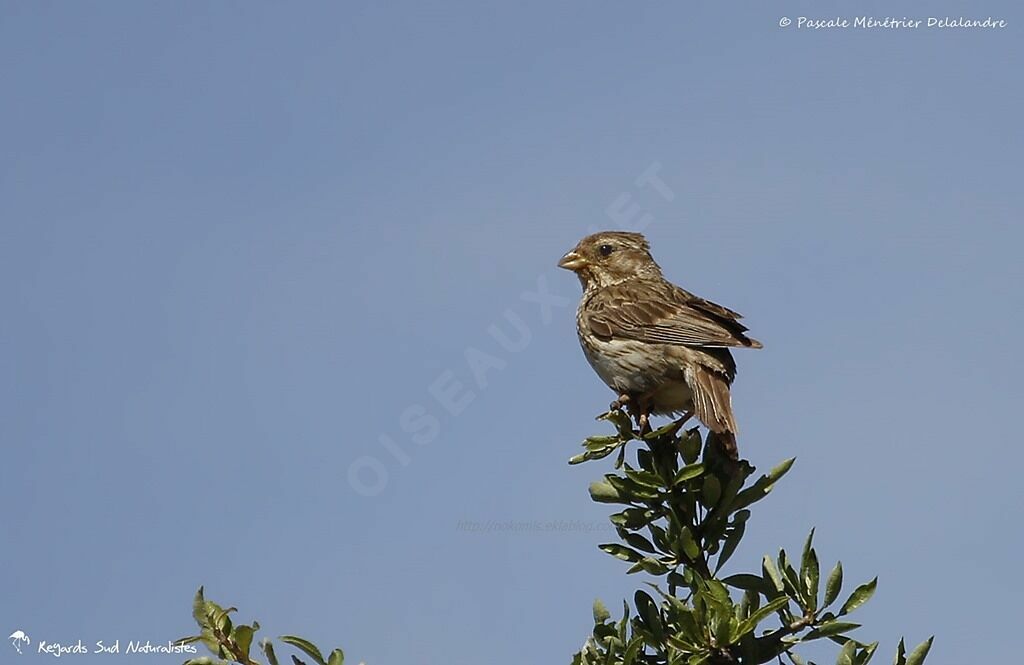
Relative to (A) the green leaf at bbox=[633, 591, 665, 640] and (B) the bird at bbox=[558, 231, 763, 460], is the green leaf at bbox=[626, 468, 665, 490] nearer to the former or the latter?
(A) the green leaf at bbox=[633, 591, 665, 640]

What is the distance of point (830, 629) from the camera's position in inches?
155

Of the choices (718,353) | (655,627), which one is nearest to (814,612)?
(655,627)

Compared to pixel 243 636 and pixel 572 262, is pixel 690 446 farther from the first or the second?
pixel 572 262

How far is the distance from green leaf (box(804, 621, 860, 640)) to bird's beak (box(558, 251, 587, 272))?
15.1 feet

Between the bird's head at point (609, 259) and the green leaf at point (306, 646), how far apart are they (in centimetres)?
484

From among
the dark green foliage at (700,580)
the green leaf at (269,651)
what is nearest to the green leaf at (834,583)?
the dark green foliage at (700,580)

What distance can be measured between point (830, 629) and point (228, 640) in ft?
5.81

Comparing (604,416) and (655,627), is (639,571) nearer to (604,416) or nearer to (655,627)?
(655,627)

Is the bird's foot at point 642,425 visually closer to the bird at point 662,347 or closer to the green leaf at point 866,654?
the bird at point 662,347

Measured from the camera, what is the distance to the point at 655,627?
4031 mm

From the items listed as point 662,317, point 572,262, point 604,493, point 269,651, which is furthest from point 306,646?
point 572,262

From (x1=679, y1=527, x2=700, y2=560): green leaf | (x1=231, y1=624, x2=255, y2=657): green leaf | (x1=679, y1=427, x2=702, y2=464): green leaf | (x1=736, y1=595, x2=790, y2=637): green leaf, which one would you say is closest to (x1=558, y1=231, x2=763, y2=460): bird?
(x1=679, y1=427, x2=702, y2=464): green leaf

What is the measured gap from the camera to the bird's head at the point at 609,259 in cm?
834

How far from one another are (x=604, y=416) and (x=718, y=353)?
143 cm
